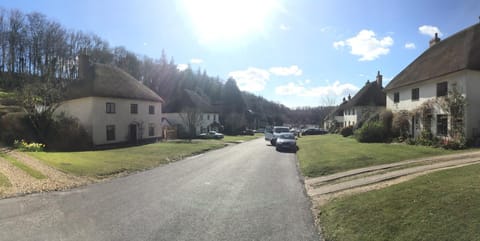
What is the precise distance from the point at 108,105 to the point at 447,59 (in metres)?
31.5

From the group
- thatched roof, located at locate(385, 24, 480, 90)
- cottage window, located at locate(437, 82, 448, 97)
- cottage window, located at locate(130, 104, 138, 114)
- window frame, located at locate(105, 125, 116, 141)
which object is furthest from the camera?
cottage window, located at locate(130, 104, 138, 114)

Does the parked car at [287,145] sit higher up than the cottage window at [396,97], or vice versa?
the cottage window at [396,97]

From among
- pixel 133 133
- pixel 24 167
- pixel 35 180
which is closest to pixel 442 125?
pixel 35 180

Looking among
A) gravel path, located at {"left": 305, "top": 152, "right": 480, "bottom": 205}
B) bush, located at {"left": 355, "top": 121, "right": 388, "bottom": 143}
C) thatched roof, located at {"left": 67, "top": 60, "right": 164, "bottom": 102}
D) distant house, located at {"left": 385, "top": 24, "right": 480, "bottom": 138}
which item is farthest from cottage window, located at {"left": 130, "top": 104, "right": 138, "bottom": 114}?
distant house, located at {"left": 385, "top": 24, "right": 480, "bottom": 138}

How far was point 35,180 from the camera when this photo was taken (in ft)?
37.9

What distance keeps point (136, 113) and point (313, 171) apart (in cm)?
2651

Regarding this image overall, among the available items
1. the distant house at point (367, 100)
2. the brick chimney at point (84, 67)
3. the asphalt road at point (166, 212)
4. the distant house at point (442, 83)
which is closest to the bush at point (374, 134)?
the distant house at point (442, 83)

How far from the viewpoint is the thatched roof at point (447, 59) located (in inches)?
789

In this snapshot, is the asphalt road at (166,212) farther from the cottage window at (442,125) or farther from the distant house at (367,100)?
the distant house at (367,100)

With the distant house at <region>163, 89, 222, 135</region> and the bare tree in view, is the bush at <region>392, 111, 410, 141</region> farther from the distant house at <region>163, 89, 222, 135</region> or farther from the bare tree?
the distant house at <region>163, 89, 222, 135</region>

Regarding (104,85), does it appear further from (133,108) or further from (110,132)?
(110,132)

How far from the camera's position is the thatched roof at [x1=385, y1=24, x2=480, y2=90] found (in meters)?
20.0

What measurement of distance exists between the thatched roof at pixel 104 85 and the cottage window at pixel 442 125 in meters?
30.0

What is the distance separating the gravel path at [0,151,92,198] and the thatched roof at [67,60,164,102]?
57.1 feet
